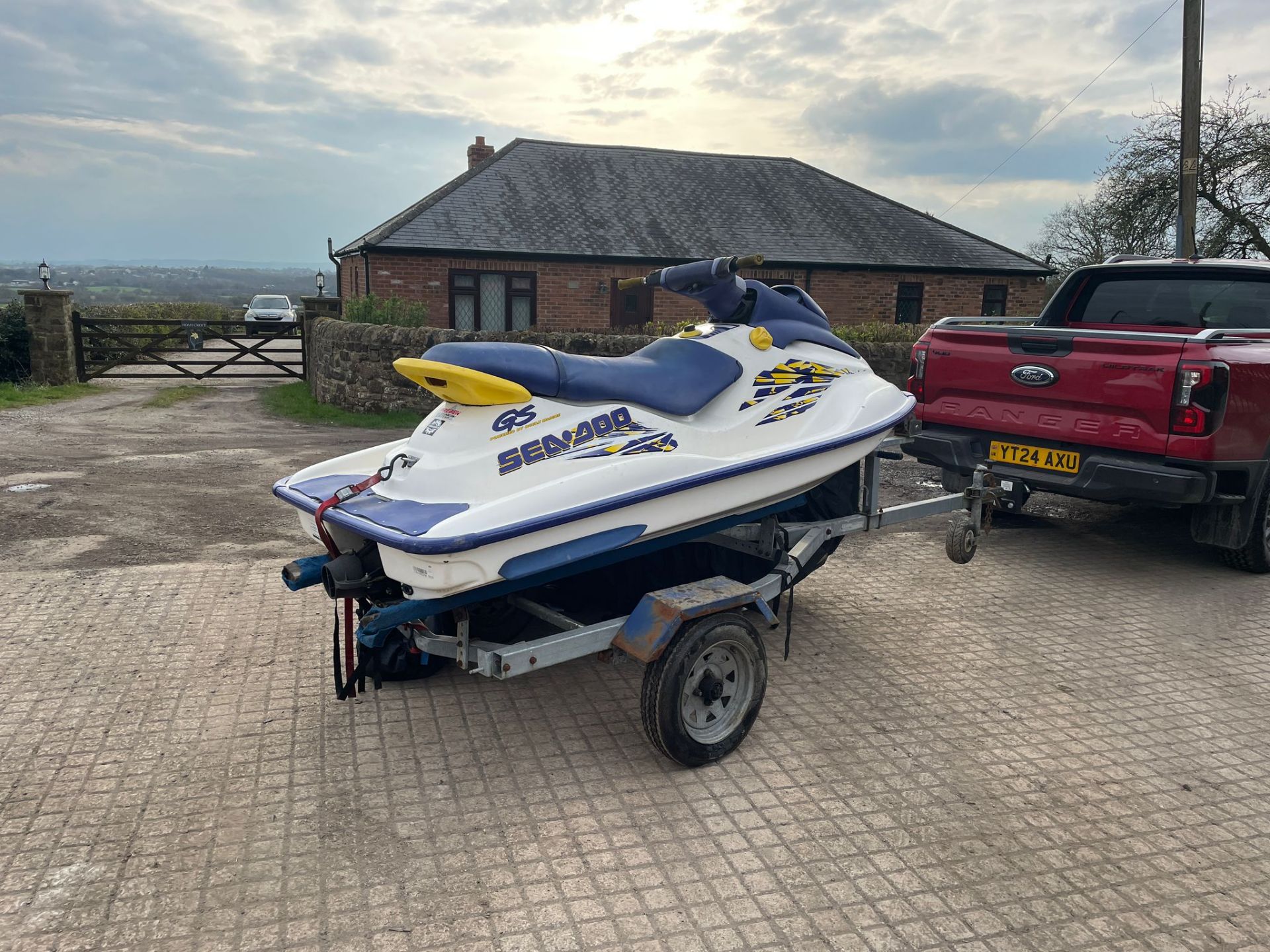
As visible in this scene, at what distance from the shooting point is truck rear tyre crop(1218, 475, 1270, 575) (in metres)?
6.38

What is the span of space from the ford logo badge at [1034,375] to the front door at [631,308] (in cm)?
1536

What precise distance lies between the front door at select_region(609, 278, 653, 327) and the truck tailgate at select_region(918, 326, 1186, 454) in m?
14.8

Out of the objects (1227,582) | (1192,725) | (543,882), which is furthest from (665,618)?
(1227,582)

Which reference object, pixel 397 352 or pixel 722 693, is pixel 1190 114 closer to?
pixel 397 352

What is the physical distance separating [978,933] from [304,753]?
2718mm

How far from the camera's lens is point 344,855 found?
3201 millimetres

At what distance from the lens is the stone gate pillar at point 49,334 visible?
1639cm

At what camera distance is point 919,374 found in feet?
23.4

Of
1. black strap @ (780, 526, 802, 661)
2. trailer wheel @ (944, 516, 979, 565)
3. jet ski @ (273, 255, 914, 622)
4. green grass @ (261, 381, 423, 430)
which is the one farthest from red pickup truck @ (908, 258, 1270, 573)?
→ green grass @ (261, 381, 423, 430)

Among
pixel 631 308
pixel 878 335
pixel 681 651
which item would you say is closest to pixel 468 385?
pixel 681 651

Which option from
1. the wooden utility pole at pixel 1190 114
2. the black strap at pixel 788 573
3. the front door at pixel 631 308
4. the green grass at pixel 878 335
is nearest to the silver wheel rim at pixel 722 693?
the black strap at pixel 788 573

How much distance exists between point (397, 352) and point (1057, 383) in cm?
945

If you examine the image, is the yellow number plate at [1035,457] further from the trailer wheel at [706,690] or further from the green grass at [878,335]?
the green grass at [878,335]

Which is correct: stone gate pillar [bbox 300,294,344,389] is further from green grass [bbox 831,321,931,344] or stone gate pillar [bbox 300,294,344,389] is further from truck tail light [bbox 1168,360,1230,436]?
truck tail light [bbox 1168,360,1230,436]
